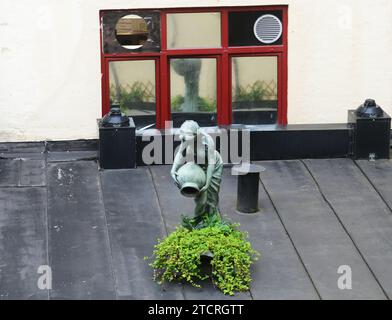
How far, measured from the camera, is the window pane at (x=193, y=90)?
19.9m

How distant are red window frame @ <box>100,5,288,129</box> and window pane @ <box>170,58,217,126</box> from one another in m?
0.09

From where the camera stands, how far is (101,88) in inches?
778

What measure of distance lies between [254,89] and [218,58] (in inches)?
33.3

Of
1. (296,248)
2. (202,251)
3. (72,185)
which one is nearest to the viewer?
(202,251)

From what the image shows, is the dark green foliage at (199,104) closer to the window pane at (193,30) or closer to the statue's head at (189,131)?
the window pane at (193,30)

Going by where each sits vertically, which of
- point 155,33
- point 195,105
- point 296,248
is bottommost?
point 296,248

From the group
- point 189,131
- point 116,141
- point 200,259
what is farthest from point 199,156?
point 116,141

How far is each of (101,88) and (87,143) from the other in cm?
99

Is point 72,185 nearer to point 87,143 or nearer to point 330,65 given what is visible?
point 87,143

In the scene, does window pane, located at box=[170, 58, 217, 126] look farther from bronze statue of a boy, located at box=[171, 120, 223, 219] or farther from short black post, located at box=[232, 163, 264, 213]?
bronze statue of a boy, located at box=[171, 120, 223, 219]

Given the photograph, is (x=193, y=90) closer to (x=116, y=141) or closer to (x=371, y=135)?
(x=116, y=141)

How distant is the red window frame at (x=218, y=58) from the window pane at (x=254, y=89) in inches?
3.9

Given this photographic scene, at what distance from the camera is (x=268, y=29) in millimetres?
19859

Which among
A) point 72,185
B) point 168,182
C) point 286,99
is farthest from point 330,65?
point 72,185
